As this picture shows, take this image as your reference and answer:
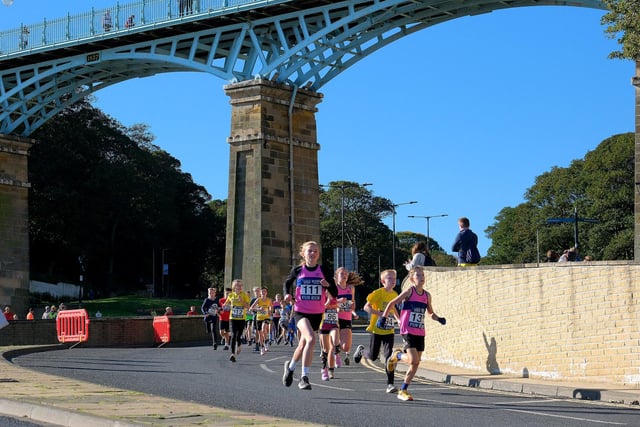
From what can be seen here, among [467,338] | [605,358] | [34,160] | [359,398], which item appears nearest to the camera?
[359,398]

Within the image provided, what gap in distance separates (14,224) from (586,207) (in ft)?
160

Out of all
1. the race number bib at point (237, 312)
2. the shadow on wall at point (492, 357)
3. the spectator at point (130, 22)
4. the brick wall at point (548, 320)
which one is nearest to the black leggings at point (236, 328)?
the race number bib at point (237, 312)

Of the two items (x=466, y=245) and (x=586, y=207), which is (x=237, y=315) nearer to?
(x=466, y=245)

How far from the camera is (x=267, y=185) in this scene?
3719 centimetres

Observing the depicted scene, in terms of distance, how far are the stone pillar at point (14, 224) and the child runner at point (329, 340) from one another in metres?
31.7

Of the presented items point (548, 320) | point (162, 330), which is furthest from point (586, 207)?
point (548, 320)

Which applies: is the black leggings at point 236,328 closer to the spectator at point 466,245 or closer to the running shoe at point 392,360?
the spectator at point 466,245

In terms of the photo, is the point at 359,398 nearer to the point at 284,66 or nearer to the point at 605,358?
the point at 605,358

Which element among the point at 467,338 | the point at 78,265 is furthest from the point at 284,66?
the point at 78,265

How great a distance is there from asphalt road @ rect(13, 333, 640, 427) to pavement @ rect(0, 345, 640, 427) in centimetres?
46

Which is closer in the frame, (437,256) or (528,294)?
(528,294)

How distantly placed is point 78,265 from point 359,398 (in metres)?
72.3

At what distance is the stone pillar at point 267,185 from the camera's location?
1452 inches

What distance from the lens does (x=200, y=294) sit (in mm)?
99750
